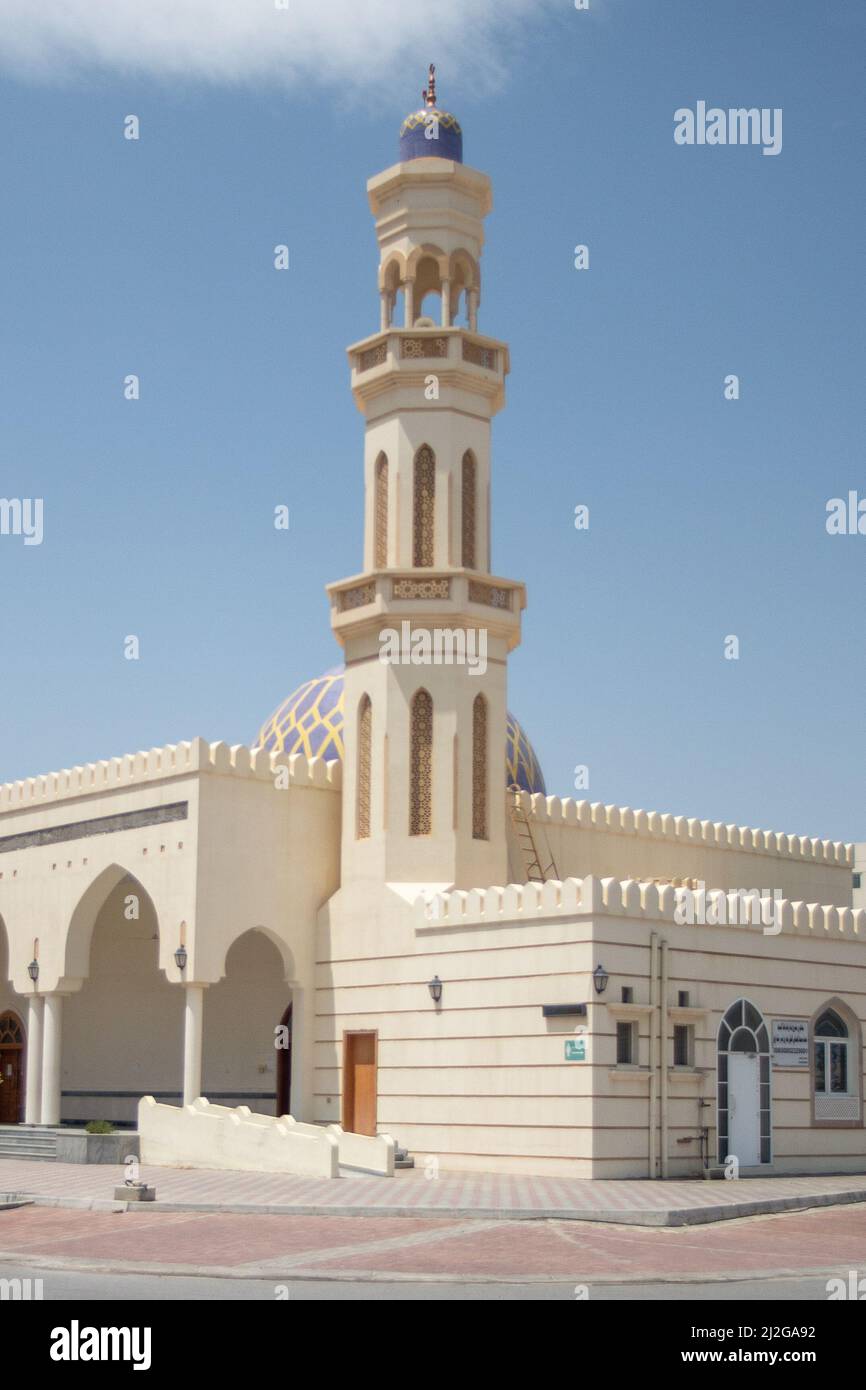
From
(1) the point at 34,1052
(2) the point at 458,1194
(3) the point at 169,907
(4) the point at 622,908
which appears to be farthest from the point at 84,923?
(2) the point at 458,1194

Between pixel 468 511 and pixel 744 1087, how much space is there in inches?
380

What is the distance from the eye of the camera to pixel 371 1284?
12.4m

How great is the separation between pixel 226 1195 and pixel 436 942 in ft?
19.8

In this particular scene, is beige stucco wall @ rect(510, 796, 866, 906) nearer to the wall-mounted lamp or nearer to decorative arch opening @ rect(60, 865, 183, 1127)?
the wall-mounted lamp

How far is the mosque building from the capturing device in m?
21.2

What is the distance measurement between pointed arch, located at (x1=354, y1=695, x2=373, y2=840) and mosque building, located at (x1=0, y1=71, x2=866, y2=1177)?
0.04 meters

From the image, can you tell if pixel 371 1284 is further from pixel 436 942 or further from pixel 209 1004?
pixel 209 1004

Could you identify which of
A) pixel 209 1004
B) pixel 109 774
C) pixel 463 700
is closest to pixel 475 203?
pixel 463 700

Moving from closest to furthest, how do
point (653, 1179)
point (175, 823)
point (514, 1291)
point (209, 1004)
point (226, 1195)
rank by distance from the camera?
point (514, 1291) < point (226, 1195) < point (653, 1179) < point (175, 823) < point (209, 1004)

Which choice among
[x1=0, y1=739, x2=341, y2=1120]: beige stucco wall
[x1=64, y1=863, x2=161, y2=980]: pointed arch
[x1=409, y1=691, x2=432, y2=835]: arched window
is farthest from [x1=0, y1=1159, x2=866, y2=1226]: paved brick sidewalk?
[x1=64, y1=863, x2=161, y2=980]: pointed arch

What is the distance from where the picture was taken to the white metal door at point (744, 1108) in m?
21.8

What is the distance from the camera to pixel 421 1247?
1424 centimetres

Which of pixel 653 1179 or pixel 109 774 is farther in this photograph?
pixel 109 774

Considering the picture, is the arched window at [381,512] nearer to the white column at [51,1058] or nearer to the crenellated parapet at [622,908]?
the crenellated parapet at [622,908]
